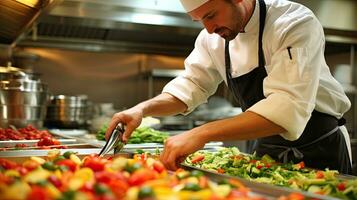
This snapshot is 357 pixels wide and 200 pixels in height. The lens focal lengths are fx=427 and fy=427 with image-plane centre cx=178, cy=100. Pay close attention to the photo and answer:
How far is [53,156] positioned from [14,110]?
170 centimetres

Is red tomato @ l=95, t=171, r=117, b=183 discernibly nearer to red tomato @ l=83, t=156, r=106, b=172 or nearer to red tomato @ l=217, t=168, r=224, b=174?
red tomato @ l=83, t=156, r=106, b=172

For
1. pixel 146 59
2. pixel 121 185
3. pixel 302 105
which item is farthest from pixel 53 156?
pixel 146 59

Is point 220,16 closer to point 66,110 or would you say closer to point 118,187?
point 118,187

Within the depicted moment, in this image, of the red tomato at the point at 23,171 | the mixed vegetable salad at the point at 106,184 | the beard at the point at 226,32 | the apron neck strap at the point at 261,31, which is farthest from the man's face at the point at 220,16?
the red tomato at the point at 23,171

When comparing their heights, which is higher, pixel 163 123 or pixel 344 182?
pixel 344 182

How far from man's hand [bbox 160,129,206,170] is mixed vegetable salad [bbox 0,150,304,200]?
207 mm

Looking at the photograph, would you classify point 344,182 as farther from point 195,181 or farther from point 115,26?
point 115,26

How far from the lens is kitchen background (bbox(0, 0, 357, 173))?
12.7 ft

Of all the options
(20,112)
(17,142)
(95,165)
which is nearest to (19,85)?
(20,112)

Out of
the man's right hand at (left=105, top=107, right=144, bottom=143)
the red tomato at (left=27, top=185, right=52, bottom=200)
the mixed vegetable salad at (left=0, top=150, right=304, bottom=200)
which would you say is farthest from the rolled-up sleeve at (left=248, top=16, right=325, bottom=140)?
the red tomato at (left=27, top=185, right=52, bottom=200)

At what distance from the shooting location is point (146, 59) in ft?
18.2

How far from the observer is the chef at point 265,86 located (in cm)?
167

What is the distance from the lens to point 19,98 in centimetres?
310

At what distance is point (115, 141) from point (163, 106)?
0.44 meters
